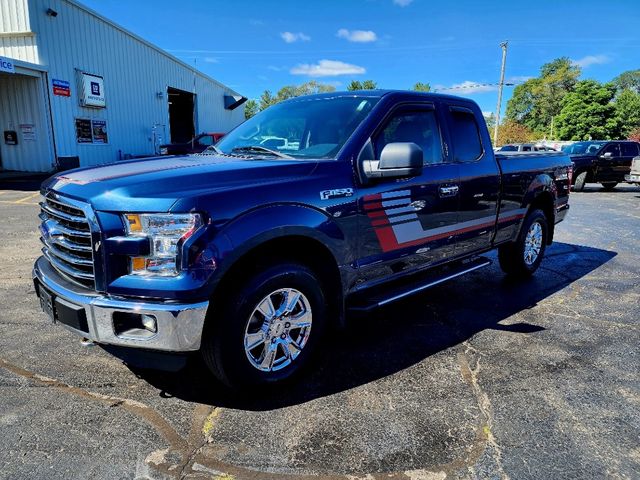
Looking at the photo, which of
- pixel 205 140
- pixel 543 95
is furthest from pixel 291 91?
pixel 205 140

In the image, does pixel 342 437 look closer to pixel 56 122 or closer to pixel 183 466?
pixel 183 466

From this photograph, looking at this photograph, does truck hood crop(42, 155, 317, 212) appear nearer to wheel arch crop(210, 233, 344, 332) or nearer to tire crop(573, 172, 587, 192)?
wheel arch crop(210, 233, 344, 332)

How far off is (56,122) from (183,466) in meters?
17.5

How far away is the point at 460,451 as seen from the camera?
7.84 feet

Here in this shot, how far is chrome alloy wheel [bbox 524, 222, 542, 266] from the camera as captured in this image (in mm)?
5551

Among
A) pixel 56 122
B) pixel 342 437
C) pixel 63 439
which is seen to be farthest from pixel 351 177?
pixel 56 122

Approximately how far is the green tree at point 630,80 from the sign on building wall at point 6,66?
105403 mm

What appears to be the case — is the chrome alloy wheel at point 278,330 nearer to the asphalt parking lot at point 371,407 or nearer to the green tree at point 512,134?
the asphalt parking lot at point 371,407

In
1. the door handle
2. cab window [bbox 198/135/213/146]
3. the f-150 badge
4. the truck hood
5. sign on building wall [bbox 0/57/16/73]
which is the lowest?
the door handle

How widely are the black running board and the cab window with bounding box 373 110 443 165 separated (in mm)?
1012

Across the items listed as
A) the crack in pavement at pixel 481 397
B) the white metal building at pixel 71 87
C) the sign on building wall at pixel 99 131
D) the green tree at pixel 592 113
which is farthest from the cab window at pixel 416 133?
the green tree at pixel 592 113

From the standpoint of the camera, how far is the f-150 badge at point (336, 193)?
2.97 meters

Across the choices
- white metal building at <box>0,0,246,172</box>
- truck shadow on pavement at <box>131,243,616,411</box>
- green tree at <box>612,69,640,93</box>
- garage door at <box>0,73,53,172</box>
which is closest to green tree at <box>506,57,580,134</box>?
green tree at <box>612,69,640,93</box>

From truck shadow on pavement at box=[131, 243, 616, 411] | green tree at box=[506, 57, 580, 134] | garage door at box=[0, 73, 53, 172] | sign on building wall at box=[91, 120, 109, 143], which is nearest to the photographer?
truck shadow on pavement at box=[131, 243, 616, 411]
